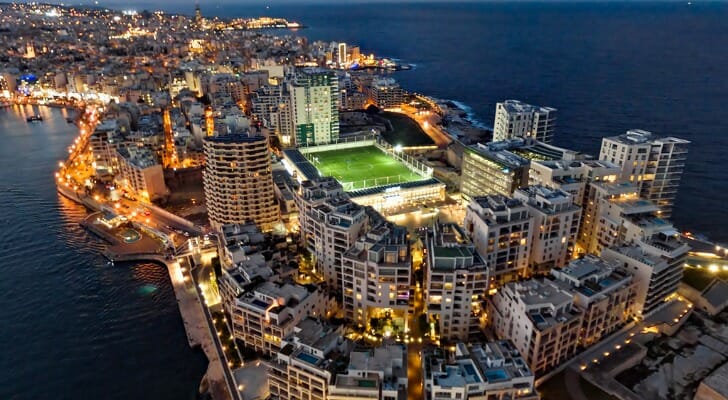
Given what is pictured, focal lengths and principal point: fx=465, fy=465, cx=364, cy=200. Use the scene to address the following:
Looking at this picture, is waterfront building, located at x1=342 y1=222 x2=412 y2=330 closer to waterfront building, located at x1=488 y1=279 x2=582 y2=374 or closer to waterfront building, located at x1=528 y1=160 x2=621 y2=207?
waterfront building, located at x1=488 y1=279 x2=582 y2=374

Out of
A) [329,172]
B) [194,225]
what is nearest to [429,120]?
[329,172]

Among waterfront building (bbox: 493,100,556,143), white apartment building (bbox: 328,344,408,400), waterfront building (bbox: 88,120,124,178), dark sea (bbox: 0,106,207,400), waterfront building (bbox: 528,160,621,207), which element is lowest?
dark sea (bbox: 0,106,207,400)

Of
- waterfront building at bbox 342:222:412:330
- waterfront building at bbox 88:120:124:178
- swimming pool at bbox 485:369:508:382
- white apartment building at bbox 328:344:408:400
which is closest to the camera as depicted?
white apartment building at bbox 328:344:408:400

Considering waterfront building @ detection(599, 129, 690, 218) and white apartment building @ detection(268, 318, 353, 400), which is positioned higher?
waterfront building @ detection(599, 129, 690, 218)

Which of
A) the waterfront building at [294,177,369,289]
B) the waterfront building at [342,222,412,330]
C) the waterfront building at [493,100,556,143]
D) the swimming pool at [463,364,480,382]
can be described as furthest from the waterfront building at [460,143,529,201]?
the swimming pool at [463,364,480,382]

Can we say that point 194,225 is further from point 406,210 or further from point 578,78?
point 578,78

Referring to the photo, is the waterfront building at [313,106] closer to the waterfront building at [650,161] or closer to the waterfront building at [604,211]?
the waterfront building at [650,161]

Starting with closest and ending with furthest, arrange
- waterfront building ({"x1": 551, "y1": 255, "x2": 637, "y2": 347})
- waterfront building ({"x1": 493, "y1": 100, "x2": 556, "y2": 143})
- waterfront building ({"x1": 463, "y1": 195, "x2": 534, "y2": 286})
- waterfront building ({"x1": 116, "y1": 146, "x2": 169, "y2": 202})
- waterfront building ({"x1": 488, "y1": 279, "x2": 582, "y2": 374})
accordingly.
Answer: waterfront building ({"x1": 488, "y1": 279, "x2": 582, "y2": 374}) < waterfront building ({"x1": 551, "y1": 255, "x2": 637, "y2": 347}) < waterfront building ({"x1": 463, "y1": 195, "x2": 534, "y2": 286}) < waterfront building ({"x1": 116, "y1": 146, "x2": 169, "y2": 202}) < waterfront building ({"x1": 493, "y1": 100, "x2": 556, "y2": 143})

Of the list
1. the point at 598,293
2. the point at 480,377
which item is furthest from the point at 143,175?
the point at 598,293
